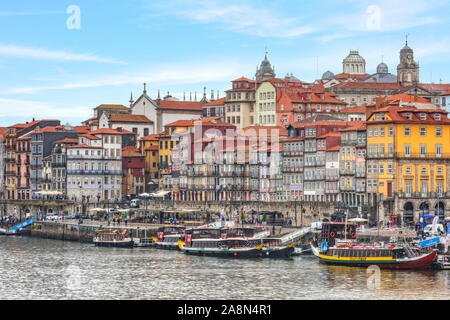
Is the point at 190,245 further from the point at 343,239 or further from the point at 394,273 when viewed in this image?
the point at 394,273

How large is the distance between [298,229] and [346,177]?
55.3 ft

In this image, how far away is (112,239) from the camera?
131625mm

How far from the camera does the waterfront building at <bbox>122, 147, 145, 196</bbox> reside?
7254 inches

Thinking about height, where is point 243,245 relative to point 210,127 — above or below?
below

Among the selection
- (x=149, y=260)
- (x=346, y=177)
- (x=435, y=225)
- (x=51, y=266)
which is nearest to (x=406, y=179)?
(x=346, y=177)

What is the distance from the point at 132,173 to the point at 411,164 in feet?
216

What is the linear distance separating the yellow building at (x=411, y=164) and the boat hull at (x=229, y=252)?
20522 mm

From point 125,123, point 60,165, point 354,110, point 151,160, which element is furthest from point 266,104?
point 60,165

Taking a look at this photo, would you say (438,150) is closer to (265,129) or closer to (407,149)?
(407,149)

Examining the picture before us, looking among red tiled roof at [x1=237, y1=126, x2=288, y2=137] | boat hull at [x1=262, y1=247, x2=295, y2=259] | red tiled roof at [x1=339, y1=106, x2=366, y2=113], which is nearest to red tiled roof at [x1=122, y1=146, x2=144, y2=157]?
red tiled roof at [x1=237, y1=126, x2=288, y2=137]

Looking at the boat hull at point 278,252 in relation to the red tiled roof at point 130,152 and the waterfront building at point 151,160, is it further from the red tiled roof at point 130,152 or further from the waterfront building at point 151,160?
the red tiled roof at point 130,152

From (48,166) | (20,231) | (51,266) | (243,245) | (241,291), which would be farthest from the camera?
(48,166)

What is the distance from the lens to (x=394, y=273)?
96000 mm

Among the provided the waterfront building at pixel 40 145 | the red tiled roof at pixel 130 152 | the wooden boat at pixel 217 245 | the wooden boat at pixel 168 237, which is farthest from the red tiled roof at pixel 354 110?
the wooden boat at pixel 217 245
